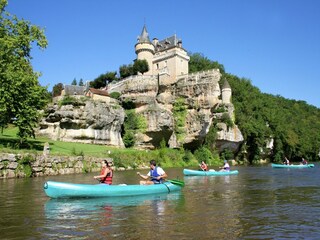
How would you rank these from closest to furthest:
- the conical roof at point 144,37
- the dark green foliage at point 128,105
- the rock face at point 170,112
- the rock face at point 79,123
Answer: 1. the rock face at point 79,123
2. the rock face at point 170,112
3. the dark green foliage at point 128,105
4. the conical roof at point 144,37

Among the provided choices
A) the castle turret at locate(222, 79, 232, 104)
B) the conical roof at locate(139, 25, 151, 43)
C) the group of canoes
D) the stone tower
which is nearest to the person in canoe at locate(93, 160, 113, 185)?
the group of canoes

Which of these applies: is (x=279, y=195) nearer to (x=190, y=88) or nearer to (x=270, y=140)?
(x=190, y=88)

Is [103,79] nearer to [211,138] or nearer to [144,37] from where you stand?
[144,37]

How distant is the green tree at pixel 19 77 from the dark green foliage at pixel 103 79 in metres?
35.2

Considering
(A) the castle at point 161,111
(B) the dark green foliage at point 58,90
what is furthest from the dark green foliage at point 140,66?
(B) the dark green foliage at point 58,90

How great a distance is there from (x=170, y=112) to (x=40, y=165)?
28494 millimetres

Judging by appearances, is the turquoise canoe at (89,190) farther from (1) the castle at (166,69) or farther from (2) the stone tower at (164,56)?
(2) the stone tower at (164,56)

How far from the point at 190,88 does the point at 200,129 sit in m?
6.67

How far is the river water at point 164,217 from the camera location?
8109 mm

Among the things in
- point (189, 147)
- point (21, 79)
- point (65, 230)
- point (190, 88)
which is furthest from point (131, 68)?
point (65, 230)

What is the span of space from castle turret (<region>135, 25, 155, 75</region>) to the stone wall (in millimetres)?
34645

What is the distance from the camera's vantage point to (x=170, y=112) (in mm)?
50031

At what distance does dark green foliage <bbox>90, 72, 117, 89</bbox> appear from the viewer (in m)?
64.0

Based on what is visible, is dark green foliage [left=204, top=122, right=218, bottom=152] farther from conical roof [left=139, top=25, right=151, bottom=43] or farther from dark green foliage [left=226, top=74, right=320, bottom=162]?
conical roof [left=139, top=25, right=151, bottom=43]
